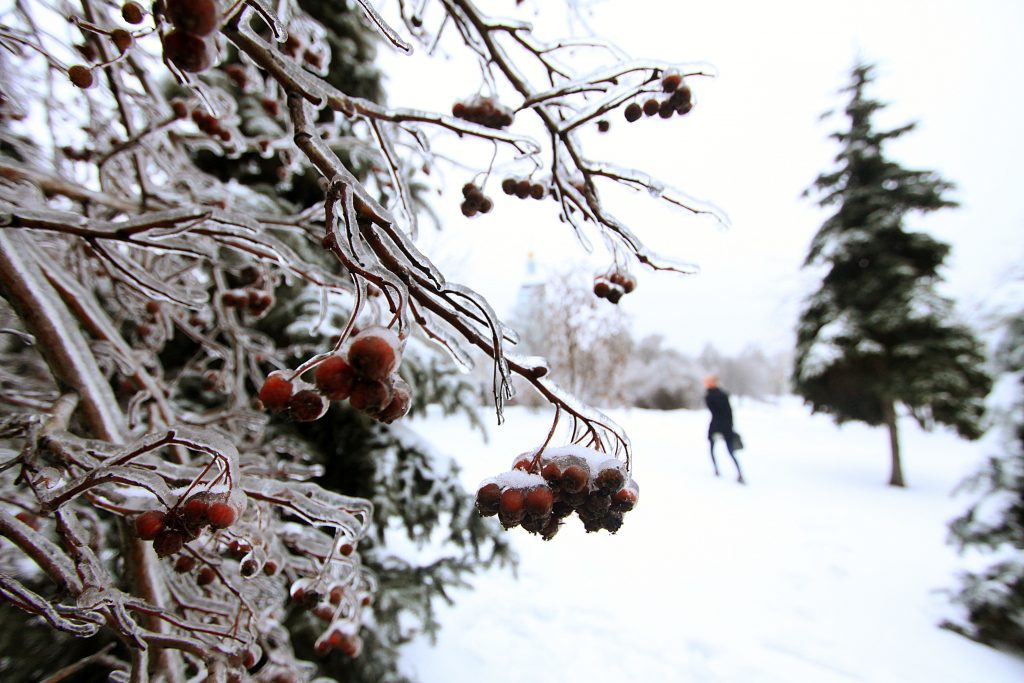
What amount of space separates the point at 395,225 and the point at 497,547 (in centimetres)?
282

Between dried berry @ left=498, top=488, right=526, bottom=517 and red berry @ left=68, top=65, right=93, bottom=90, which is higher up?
red berry @ left=68, top=65, right=93, bottom=90

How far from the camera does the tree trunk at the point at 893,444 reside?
8312mm

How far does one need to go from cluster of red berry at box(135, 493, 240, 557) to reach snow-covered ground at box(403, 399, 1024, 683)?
2.14 metres

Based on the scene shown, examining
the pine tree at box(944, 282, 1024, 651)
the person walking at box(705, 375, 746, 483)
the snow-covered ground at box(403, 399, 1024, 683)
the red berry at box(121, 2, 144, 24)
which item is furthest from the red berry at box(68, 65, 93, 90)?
the person walking at box(705, 375, 746, 483)

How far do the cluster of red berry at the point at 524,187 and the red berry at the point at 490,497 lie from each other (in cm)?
77

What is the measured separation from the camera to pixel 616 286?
1.36m

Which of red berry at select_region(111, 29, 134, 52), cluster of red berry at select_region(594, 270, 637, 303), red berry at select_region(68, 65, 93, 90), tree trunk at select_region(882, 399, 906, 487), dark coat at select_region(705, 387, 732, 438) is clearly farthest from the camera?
tree trunk at select_region(882, 399, 906, 487)

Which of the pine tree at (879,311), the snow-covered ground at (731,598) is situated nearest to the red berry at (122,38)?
the snow-covered ground at (731,598)

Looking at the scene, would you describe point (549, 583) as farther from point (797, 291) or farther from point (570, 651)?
point (797, 291)

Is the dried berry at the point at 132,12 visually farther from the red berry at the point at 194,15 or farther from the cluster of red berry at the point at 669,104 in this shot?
the cluster of red berry at the point at 669,104

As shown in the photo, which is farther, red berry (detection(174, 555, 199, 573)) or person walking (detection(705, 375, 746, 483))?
person walking (detection(705, 375, 746, 483))

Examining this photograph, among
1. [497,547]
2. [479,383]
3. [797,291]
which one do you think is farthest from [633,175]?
[797,291]

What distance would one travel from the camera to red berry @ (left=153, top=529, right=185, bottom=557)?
2.82 feet

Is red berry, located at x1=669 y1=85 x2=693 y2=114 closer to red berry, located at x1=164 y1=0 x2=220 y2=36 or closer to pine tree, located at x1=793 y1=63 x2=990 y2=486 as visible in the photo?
red berry, located at x1=164 y1=0 x2=220 y2=36
